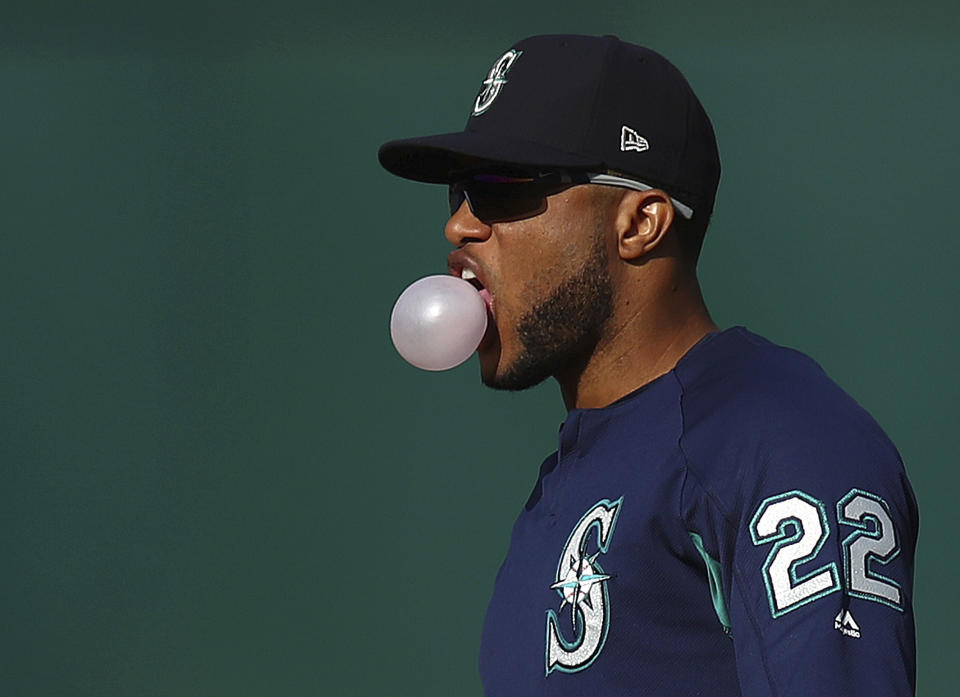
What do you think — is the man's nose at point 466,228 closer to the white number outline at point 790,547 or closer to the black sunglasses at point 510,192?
the black sunglasses at point 510,192

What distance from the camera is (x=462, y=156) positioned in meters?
1.91

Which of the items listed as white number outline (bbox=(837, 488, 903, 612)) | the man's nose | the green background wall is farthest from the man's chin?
the green background wall

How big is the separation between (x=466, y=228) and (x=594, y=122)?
0.23 metres

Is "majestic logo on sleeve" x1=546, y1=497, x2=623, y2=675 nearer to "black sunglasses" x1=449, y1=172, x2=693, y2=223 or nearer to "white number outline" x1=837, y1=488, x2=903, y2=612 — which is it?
"white number outline" x1=837, y1=488, x2=903, y2=612

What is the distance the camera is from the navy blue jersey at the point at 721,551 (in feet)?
4.45

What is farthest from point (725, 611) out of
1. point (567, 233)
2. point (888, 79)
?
point (888, 79)

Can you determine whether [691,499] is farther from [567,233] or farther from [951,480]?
[951,480]

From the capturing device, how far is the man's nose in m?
1.92

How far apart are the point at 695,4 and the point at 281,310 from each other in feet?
4.75

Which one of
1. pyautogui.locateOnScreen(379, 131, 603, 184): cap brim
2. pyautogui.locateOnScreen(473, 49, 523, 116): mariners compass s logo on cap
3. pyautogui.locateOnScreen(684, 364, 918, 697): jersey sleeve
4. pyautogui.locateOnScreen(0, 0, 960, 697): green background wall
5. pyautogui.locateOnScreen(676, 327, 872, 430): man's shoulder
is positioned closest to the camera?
pyautogui.locateOnScreen(684, 364, 918, 697): jersey sleeve

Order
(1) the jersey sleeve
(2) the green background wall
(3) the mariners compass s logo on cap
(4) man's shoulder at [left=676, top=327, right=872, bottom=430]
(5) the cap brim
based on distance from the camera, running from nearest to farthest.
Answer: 1. (1) the jersey sleeve
2. (4) man's shoulder at [left=676, top=327, right=872, bottom=430]
3. (5) the cap brim
4. (3) the mariners compass s logo on cap
5. (2) the green background wall

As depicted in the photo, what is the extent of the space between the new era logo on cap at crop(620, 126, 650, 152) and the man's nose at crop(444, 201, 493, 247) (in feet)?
0.71

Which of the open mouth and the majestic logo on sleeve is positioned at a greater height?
the open mouth

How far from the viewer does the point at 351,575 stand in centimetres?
400
